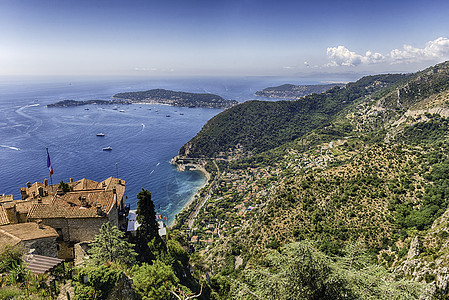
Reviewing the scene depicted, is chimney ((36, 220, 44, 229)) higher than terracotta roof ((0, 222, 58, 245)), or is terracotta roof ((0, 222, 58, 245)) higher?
terracotta roof ((0, 222, 58, 245))

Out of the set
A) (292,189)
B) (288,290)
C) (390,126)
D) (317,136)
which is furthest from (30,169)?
(390,126)

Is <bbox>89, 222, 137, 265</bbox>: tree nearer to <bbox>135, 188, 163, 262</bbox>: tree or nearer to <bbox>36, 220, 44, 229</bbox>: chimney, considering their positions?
<bbox>36, 220, 44, 229</bbox>: chimney

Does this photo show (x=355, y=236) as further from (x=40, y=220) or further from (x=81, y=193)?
(x=40, y=220)

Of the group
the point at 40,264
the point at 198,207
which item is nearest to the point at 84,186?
the point at 40,264

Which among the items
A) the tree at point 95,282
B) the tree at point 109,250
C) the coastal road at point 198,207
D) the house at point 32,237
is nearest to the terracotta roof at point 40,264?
the tree at point 95,282

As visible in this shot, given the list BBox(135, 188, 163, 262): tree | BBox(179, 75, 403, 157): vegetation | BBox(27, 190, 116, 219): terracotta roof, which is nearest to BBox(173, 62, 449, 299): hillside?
BBox(135, 188, 163, 262): tree

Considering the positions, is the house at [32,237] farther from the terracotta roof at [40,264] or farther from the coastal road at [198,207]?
the coastal road at [198,207]
